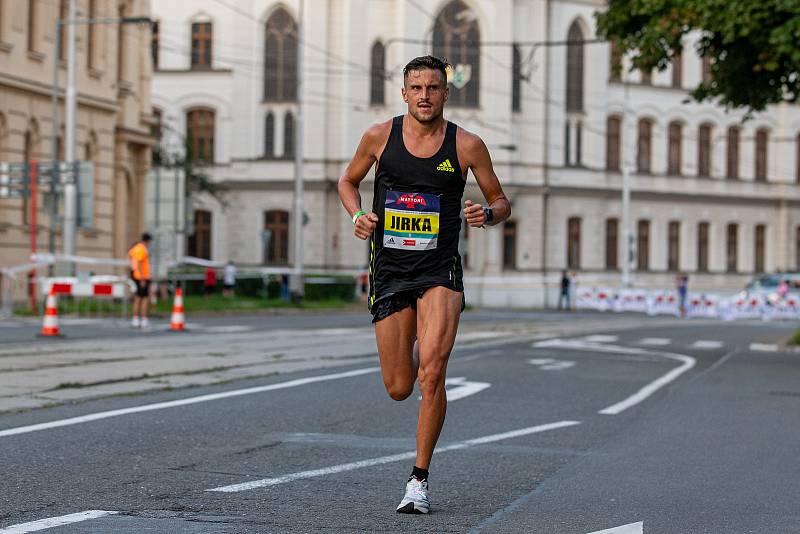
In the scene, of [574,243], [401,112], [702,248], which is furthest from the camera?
[702,248]

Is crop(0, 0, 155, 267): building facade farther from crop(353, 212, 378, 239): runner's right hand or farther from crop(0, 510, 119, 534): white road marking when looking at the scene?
crop(0, 510, 119, 534): white road marking

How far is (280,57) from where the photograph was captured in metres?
65.4

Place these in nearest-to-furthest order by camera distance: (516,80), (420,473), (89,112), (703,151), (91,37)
Answer: 1. (420,473)
2. (89,112)
3. (91,37)
4. (516,80)
5. (703,151)

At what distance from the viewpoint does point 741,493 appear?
8.25m

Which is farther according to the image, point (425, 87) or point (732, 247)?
point (732, 247)

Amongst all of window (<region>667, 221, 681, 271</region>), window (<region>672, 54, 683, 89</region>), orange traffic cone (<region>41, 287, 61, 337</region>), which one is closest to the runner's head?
orange traffic cone (<region>41, 287, 61, 337</region>)

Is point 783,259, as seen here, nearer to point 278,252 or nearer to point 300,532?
point 278,252

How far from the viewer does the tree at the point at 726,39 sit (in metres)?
21.2

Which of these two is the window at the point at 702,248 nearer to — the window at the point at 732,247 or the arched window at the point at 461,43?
the window at the point at 732,247

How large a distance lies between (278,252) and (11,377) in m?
51.5

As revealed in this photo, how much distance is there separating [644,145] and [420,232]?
6604cm

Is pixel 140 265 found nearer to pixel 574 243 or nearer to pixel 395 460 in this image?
pixel 395 460

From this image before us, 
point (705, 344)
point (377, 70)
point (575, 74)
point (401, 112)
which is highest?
point (575, 74)

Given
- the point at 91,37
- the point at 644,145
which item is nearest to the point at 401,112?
the point at 644,145
